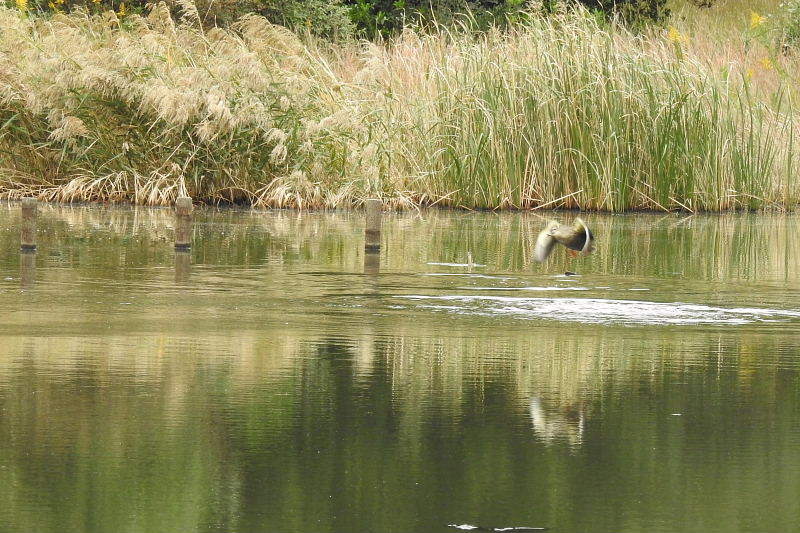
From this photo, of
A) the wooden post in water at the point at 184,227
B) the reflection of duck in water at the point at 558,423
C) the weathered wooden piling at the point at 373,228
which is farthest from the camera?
the weathered wooden piling at the point at 373,228

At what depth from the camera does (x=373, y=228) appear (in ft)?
54.0

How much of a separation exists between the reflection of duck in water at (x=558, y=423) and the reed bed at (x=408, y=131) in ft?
51.0

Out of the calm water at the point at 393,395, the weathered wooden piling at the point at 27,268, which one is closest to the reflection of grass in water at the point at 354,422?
the calm water at the point at 393,395

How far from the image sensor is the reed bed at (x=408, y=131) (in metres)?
23.6

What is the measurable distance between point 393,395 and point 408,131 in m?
16.3

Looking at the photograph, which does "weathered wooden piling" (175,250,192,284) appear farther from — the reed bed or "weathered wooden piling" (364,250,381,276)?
the reed bed

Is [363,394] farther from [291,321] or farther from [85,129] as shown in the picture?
[85,129]

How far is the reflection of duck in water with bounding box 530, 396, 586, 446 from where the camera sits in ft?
Answer: 23.5

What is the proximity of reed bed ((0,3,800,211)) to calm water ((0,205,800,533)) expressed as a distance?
7.87 meters

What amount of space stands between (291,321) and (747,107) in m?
16.1

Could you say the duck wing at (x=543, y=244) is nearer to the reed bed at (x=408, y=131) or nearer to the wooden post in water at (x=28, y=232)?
the wooden post in water at (x=28, y=232)

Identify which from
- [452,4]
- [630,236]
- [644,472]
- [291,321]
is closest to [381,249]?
[630,236]

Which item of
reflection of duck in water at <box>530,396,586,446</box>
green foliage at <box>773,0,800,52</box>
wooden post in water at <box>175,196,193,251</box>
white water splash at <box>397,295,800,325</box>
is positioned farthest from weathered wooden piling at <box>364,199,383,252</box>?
green foliage at <box>773,0,800,52</box>

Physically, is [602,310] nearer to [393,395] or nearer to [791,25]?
[393,395]
